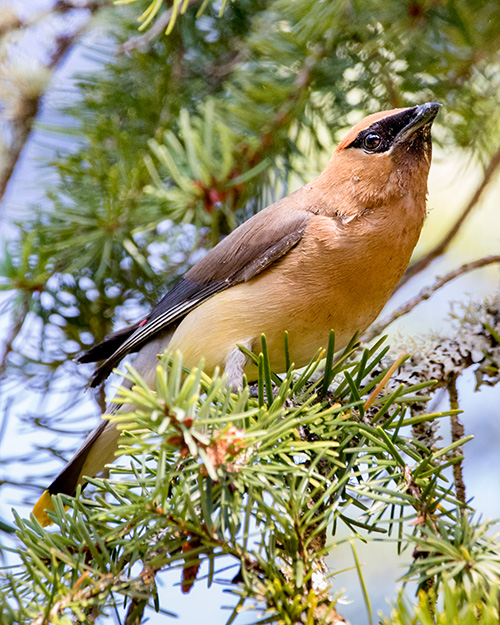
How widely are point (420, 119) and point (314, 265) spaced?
0.74m

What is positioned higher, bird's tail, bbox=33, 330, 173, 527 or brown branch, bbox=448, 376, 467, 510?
bird's tail, bbox=33, 330, 173, 527

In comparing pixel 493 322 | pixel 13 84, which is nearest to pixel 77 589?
pixel 493 322

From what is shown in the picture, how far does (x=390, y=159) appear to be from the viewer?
9.56ft

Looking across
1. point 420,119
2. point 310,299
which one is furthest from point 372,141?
point 310,299

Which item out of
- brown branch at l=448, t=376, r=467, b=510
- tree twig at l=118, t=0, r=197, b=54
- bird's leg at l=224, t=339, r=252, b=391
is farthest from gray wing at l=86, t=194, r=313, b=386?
tree twig at l=118, t=0, r=197, b=54

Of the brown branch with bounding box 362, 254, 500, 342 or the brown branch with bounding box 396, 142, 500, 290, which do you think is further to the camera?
the brown branch with bounding box 396, 142, 500, 290

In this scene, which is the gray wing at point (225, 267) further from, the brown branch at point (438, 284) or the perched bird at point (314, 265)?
the brown branch at point (438, 284)

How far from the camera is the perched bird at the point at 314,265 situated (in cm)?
275

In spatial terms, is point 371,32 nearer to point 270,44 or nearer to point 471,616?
point 270,44

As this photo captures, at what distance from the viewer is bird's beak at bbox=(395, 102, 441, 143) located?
2803mm

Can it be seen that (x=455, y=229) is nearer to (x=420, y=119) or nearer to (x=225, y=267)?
(x=420, y=119)

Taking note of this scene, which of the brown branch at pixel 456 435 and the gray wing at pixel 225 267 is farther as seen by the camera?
the gray wing at pixel 225 267

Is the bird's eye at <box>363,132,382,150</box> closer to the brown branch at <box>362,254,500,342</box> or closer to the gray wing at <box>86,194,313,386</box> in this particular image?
the gray wing at <box>86,194,313,386</box>

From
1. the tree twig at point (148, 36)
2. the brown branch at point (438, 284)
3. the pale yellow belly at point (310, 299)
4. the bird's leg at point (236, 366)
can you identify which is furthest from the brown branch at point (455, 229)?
the tree twig at point (148, 36)
